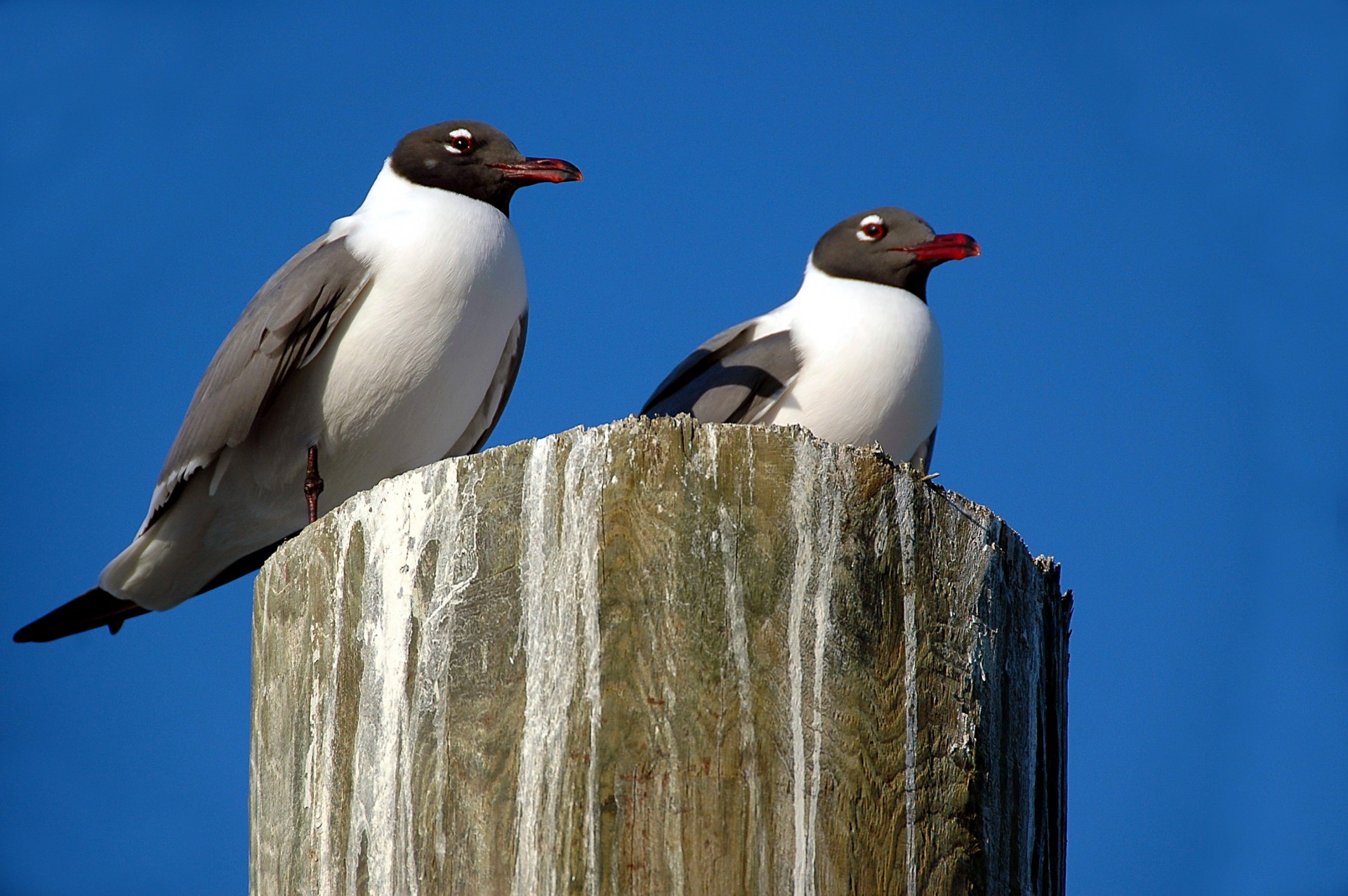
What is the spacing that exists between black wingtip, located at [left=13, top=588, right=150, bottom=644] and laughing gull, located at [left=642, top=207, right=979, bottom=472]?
2893 millimetres

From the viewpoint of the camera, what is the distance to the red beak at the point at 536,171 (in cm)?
752

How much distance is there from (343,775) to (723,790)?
1.16 m

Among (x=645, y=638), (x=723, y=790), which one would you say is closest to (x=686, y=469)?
(x=645, y=638)

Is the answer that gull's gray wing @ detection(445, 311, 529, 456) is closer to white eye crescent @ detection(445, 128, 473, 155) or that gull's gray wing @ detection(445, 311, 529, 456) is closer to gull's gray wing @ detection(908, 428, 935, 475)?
white eye crescent @ detection(445, 128, 473, 155)

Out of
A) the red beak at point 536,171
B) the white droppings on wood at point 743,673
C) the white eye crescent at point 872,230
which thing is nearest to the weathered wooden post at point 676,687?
the white droppings on wood at point 743,673

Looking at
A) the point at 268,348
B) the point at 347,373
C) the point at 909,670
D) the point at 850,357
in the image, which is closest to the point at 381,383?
the point at 347,373

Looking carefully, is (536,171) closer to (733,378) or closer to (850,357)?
(733,378)

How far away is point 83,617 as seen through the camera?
755 centimetres

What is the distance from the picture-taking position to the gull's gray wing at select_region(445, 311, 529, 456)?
7.48 metres

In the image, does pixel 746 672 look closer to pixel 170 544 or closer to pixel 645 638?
pixel 645 638

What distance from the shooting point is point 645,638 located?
380 centimetres

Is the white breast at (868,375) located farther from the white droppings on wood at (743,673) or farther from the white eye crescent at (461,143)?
the white droppings on wood at (743,673)

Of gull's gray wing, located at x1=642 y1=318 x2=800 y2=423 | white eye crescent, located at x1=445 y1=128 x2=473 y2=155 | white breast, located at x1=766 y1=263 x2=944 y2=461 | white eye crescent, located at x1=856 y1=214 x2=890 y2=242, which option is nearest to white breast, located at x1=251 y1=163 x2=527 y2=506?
white eye crescent, located at x1=445 y1=128 x2=473 y2=155

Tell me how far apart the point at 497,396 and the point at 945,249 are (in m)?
2.54
